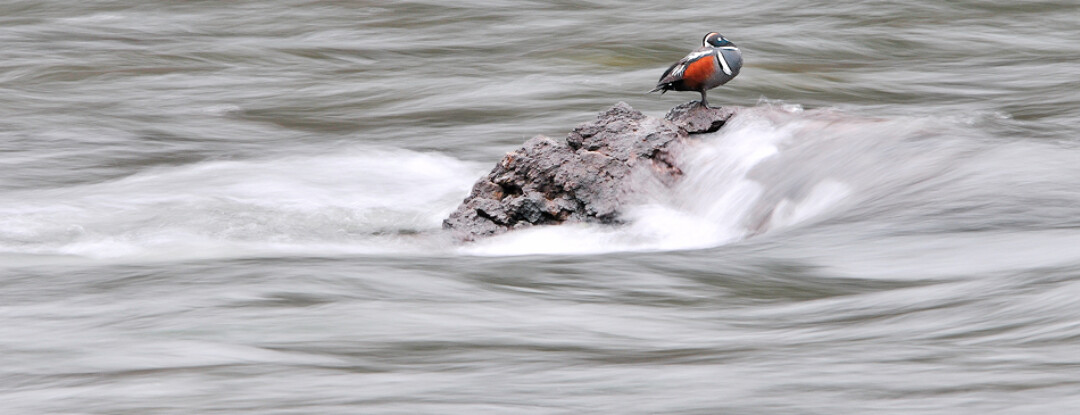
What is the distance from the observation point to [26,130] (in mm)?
9258

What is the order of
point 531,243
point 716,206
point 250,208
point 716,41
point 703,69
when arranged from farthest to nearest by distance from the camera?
point 250,208
point 716,41
point 703,69
point 716,206
point 531,243

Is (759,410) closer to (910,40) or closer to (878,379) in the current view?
(878,379)

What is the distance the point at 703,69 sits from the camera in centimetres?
608

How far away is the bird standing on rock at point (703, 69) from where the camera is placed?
608cm

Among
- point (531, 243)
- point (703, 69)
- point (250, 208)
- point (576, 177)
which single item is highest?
point (703, 69)

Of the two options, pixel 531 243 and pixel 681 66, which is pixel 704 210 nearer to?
pixel 681 66

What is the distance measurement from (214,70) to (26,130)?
244 cm

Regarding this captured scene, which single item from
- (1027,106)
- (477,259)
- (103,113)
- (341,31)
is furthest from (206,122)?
(1027,106)

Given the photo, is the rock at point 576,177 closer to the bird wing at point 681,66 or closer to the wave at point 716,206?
the wave at point 716,206

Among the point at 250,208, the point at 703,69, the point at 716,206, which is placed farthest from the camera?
the point at 250,208

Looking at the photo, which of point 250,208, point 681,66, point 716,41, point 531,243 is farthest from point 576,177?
point 250,208

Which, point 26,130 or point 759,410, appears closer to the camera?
point 759,410

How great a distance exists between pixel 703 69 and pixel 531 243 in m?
1.06

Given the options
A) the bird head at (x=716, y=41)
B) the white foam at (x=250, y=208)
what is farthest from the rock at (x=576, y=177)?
the bird head at (x=716, y=41)
